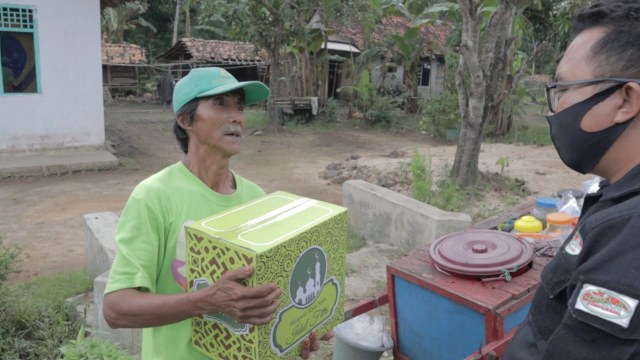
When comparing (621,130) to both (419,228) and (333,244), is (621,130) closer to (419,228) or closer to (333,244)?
(333,244)

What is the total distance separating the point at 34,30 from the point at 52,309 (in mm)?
6409

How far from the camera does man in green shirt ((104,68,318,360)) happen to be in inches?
51.1

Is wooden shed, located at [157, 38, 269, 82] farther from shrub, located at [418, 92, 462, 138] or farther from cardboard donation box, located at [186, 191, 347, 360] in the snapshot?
cardboard donation box, located at [186, 191, 347, 360]

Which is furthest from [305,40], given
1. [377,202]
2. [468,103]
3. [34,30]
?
[377,202]

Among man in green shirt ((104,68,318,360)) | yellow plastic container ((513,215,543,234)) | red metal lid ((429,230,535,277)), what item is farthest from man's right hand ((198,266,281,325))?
yellow plastic container ((513,215,543,234))

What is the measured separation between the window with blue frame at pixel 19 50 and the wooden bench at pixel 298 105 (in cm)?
674

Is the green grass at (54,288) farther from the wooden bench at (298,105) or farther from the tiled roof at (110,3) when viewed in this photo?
the wooden bench at (298,105)

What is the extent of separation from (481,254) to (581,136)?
1.15 metres

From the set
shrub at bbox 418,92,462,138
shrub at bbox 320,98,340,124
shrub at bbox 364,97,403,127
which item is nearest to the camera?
shrub at bbox 418,92,462,138

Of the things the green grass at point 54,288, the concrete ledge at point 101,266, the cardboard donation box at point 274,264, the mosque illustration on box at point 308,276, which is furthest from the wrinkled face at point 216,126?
the green grass at point 54,288

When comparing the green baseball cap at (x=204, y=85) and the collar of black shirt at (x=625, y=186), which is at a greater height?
the green baseball cap at (x=204, y=85)

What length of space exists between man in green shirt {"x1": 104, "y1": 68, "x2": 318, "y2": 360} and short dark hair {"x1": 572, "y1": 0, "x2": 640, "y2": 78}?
3.01 ft

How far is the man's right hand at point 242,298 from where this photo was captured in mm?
1240

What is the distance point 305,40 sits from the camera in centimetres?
1399
